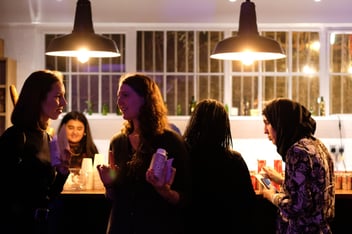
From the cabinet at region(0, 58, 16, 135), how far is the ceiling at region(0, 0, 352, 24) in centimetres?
59

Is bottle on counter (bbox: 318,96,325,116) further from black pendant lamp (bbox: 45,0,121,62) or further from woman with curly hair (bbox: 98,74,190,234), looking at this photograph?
woman with curly hair (bbox: 98,74,190,234)

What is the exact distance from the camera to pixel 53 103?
2.57 metres

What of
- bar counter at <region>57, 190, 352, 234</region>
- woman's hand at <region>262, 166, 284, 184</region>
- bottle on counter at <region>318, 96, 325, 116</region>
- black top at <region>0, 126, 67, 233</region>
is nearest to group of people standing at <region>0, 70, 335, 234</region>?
black top at <region>0, 126, 67, 233</region>

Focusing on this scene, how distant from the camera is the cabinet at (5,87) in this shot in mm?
6512

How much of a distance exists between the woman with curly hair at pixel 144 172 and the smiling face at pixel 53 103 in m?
0.29

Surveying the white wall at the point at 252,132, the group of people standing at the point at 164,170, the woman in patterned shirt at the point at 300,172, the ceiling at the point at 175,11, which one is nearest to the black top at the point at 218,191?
the group of people standing at the point at 164,170

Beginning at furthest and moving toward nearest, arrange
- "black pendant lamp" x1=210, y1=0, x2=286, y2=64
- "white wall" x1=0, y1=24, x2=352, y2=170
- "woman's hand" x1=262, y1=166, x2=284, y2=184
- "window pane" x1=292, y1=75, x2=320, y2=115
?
"window pane" x1=292, y1=75, x2=320, y2=115 → "white wall" x1=0, y1=24, x2=352, y2=170 → "black pendant lamp" x1=210, y1=0, x2=286, y2=64 → "woman's hand" x1=262, y1=166, x2=284, y2=184

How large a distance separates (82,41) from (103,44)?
128 millimetres

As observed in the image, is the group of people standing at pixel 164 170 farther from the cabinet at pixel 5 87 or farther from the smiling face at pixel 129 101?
the cabinet at pixel 5 87

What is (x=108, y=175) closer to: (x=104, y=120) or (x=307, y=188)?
(x=307, y=188)

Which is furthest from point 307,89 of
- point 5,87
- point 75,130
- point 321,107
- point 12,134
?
point 12,134

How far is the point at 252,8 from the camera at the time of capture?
11.2 ft

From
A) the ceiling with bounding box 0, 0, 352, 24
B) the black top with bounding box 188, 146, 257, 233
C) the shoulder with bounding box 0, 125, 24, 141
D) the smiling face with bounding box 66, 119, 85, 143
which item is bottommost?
the black top with bounding box 188, 146, 257, 233

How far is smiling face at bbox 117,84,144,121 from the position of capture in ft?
8.56
